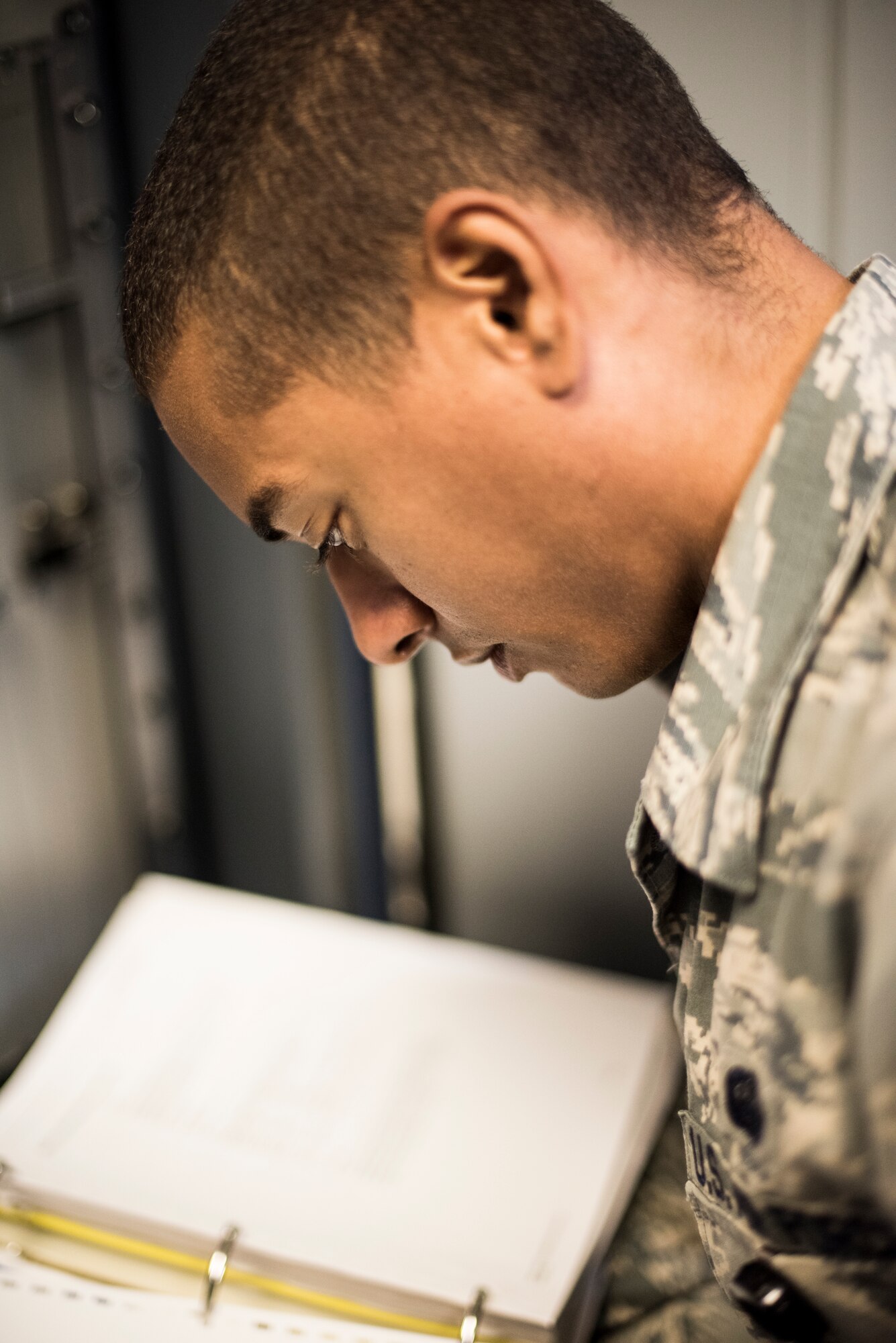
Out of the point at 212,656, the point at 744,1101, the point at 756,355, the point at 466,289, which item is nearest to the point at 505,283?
the point at 466,289

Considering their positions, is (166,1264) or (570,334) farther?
(166,1264)

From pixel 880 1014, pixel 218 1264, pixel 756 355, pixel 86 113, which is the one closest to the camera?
pixel 880 1014

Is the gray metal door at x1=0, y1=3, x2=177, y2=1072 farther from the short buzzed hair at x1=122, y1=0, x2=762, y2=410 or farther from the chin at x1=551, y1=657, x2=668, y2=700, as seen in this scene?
the chin at x1=551, y1=657, x2=668, y2=700

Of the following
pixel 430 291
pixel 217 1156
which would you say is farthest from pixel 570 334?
pixel 217 1156

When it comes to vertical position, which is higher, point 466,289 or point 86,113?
point 86,113

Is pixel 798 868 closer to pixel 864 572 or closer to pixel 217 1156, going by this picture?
pixel 864 572

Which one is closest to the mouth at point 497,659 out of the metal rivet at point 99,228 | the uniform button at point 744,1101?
the uniform button at point 744,1101

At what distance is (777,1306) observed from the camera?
478 mm

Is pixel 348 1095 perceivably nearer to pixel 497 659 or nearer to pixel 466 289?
pixel 497 659

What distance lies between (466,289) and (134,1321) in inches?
21.2

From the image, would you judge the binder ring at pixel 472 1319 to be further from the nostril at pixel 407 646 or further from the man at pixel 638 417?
the nostril at pixel 407 646

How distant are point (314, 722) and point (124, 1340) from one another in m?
0.57

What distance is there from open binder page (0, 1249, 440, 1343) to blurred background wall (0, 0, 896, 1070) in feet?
1.05

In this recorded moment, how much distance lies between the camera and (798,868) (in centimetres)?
44
